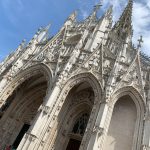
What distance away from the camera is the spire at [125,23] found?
2233 centimetres

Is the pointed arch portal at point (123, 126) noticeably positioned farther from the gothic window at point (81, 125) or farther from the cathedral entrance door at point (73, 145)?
the cathedral entrance door at point (73, 145)

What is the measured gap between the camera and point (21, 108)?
16.6 metres

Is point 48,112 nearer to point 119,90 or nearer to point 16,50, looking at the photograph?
point 119,90

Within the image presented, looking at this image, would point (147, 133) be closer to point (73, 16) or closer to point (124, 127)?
point (124, 127)

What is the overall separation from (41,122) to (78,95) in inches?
176

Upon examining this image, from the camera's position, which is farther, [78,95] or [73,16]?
[73,16]

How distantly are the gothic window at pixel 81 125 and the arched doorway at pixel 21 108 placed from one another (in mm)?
3532

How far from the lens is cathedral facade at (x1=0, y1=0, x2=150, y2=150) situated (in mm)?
11654

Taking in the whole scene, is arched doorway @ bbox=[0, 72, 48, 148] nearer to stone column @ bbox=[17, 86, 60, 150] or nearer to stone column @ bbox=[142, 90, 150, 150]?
stone column @ bbox=[17, 86, 60, 150]

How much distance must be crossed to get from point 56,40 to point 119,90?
773 centimetres

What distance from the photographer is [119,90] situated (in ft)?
42.6

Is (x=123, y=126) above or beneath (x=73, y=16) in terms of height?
beneath

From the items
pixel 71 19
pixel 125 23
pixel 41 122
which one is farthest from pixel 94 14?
pixel 41 122

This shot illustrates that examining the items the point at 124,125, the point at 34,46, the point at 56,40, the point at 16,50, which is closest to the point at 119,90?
the point at 124,125
